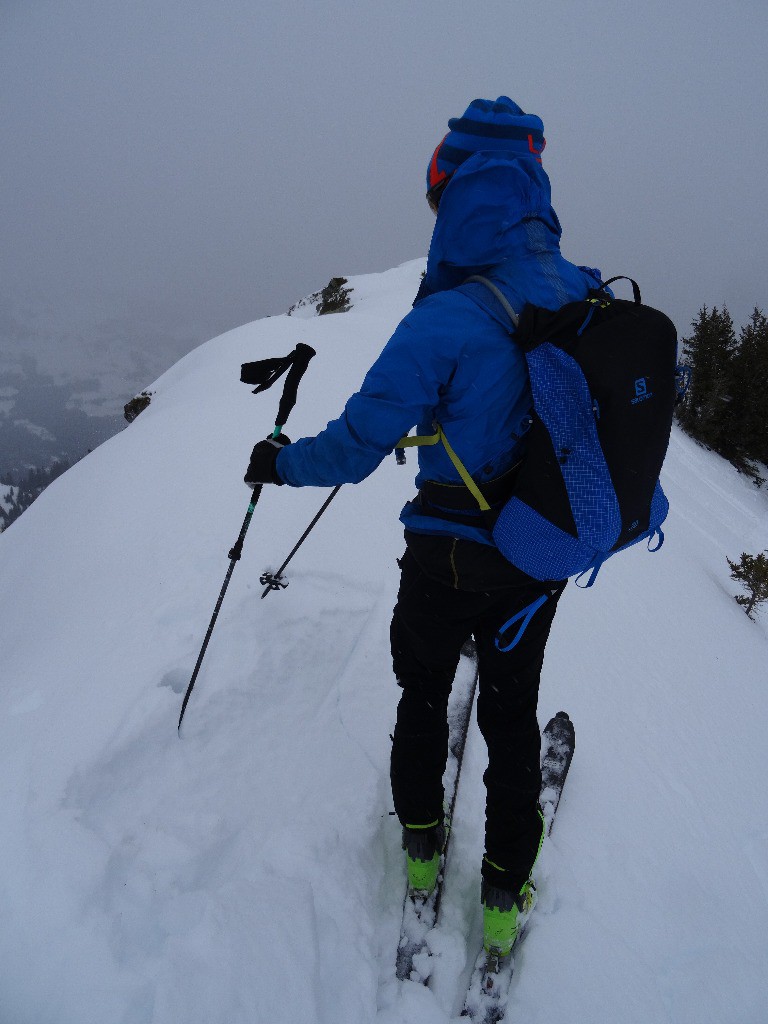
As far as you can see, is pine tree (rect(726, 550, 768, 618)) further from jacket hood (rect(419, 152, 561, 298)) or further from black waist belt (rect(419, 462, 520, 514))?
jacket hood (rect(419, 152, 561, 298))

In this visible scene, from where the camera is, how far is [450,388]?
148 cm

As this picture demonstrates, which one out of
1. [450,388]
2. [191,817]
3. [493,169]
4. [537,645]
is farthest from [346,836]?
[493,169]

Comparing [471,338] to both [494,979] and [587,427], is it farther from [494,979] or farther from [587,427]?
[494,979]

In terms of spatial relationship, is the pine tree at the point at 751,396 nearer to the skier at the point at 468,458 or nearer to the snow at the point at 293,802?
the snow at the point at 293,802

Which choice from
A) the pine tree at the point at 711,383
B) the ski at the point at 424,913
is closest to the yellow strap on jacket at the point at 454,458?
the ski at the point at 424,913

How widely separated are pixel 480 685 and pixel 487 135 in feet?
5.72

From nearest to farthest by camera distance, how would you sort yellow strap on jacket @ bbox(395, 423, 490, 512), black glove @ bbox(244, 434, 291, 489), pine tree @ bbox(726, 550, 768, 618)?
yellow strap on jacket @ bbox(395, 423, 490, 512) → black glove @ bbox(244, 434, 291, 489) → pine tree @ bbox(726, 550, 768, 618)

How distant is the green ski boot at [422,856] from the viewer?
6.88ft

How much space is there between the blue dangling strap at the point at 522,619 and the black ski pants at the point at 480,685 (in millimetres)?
31

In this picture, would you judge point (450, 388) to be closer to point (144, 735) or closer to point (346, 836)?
point (346, 836)

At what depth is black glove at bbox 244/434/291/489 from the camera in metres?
1.89

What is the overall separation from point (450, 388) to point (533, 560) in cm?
56

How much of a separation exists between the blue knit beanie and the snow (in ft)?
8.51

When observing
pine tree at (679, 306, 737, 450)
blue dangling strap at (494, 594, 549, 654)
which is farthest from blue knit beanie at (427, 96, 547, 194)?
pine tree at (679, 306, 737, 450)
